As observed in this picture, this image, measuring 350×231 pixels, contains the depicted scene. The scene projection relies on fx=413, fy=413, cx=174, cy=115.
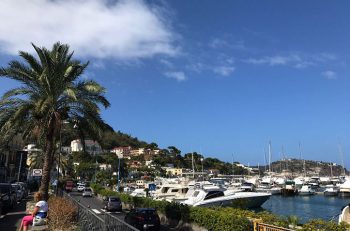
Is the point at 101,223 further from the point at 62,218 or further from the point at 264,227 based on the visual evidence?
the point at 264,227

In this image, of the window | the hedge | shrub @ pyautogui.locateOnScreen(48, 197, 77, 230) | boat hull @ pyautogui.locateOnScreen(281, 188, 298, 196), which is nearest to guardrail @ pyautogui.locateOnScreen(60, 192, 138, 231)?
shrub @ pyautogui.locateOnScreen(48, 197, 77, 230)

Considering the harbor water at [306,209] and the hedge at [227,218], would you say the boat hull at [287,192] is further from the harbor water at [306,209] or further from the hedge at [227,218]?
the hedge at [227,218]

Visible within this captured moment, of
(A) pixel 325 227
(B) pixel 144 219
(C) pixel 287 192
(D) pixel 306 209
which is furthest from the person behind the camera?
(C) pixel 287 192

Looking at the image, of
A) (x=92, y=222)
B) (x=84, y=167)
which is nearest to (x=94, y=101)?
(x=92, y=222)

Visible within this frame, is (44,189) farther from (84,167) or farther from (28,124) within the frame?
(84,167)

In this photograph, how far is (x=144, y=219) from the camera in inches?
838

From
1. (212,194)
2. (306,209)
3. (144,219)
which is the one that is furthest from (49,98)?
(306,209)

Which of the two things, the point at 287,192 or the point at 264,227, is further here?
the point at 287,192

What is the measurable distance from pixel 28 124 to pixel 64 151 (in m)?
63.6

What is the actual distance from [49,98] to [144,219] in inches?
344

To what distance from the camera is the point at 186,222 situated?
2278 centimetres

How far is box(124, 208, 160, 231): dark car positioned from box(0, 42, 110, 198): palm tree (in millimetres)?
5856

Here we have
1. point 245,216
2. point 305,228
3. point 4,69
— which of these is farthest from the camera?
point 4,69

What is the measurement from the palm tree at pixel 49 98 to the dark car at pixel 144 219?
19.2ft
